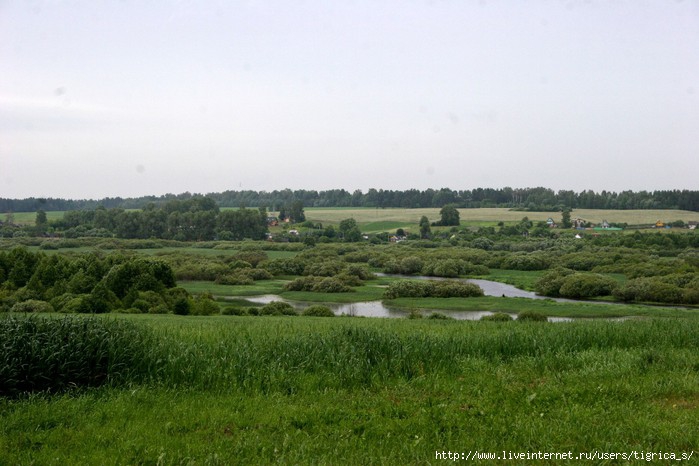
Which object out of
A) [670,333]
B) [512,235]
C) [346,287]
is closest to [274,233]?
[512,235]

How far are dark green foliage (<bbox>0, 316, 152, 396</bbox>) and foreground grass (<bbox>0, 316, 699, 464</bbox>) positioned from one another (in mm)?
387

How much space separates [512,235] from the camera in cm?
11581

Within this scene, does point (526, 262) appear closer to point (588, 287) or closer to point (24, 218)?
point (588, 287)

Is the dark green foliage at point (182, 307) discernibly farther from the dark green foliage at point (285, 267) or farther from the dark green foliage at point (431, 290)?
the dark green foliage at point (285, 267)

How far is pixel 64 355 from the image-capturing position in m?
8.95

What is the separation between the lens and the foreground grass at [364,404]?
6.71m

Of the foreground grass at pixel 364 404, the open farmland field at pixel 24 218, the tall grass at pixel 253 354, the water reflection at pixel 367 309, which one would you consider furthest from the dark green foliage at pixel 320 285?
the open farmland field at pixel 24 218

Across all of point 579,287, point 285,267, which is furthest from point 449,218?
point 579,287

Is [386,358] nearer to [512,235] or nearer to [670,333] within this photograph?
[670,333]

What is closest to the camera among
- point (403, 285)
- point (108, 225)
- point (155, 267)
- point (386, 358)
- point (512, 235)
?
point (386, 358)

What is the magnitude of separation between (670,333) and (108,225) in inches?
4941

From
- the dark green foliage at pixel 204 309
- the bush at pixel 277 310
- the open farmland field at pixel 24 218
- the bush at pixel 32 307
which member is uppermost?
the open farmland field at pixel 24 218

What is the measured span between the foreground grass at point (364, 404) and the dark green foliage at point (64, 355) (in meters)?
0.39

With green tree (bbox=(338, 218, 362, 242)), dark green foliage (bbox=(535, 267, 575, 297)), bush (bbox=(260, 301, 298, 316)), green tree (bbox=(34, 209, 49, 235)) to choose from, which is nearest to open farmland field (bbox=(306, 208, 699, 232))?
green tree (bbox=(338, 218, 362, 242))
